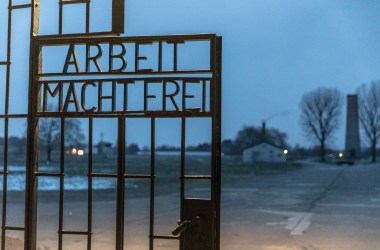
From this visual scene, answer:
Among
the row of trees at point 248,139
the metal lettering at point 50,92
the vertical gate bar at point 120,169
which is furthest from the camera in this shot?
the row of trees at point 248,139

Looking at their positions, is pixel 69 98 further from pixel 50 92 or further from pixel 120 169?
pixel 120 169

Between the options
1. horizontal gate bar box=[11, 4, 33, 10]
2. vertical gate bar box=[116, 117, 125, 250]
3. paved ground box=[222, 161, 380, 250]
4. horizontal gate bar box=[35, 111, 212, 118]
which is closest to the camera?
horizontal gate bar box=[35, 111, 212, 118]

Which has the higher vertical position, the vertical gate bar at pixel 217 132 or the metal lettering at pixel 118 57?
the metal lettering at pixel 118 57

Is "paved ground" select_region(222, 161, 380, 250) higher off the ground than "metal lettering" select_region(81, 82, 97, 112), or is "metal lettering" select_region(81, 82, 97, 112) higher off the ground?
"metal lettering" select_region(81, 82, 97, 112)

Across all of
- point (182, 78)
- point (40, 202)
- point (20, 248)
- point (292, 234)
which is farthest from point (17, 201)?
point (182, 78)

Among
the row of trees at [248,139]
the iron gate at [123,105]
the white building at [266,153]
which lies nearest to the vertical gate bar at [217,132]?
the iron gate at [123,105]

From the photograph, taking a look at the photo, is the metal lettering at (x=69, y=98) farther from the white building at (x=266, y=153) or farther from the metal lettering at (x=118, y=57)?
the white building at (x=266, y=153)

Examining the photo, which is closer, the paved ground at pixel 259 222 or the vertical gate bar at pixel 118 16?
the vertical gate bar at pixel 118 16

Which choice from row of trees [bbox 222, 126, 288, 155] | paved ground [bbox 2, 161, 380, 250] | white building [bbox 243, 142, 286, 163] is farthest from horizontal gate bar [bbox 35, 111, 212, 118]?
row of trees [bbox 222, 126, 288, 155]

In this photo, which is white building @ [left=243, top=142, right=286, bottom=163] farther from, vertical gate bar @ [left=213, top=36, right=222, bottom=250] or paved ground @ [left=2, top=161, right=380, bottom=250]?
vertical gate bar @ [left=213, top=36, right=222, bottom=250]

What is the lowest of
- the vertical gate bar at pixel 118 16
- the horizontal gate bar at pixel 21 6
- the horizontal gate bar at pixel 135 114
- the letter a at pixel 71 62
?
the horizontal gate bar at pixel 135 114

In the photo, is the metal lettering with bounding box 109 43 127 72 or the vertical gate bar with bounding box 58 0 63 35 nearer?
the metal lettering with bounding box 109 43 127 72

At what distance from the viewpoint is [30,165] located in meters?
4.99

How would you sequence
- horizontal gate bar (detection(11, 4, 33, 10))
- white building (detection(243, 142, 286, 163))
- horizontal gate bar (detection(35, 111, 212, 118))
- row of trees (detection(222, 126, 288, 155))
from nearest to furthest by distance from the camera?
horizontal gate bar (detection(35, 111, 212, 118)), horizontal gate bar (detection(11, 4, 33, 10)), white building (detection(243, 142, 286, 163)), row of trees (detection(222, 126, 288, 155))
